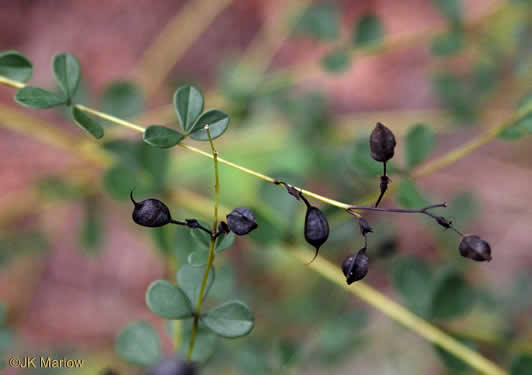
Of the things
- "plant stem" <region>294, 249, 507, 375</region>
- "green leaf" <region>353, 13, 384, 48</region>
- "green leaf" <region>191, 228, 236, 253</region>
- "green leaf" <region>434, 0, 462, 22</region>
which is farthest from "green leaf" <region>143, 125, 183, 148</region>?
"green leaf" <region>434, 0, 462, 22</region>

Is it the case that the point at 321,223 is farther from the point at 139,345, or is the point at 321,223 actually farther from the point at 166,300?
the point at 139,345

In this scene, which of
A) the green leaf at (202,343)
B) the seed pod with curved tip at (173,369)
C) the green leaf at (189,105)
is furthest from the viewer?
the green leaf at (202,343)

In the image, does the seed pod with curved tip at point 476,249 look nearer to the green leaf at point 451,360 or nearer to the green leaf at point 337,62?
the green leaf at point 451,360

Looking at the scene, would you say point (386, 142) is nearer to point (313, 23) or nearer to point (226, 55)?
point (313, 23)

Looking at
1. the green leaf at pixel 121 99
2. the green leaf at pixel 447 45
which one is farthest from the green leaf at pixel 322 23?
the green leaf at pixel 121 99

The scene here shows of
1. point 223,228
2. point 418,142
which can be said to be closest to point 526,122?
point 418,142
